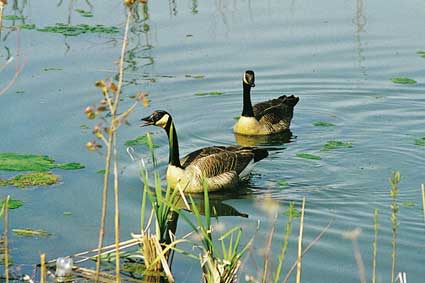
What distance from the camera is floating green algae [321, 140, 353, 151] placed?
1255 cm

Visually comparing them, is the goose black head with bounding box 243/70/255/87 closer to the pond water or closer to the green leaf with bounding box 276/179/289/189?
the pond water

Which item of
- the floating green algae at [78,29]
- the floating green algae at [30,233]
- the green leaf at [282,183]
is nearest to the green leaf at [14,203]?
the floating green algae at [30,233]

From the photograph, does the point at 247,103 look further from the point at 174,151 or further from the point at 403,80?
the point at 174,151

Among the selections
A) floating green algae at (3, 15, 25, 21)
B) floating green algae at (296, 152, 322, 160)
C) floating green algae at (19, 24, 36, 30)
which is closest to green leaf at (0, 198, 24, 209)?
floating green algae at (296, 152, 322, 160)

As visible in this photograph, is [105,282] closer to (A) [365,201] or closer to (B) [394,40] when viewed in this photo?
(A) [365,201]

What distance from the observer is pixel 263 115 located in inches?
547

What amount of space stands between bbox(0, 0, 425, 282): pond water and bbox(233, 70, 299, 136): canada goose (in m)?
0.24

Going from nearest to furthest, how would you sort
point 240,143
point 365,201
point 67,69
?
point 365,201
point 240,143
point 67,69

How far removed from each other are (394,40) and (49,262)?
895 centimetres

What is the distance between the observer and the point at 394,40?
52.5 ft

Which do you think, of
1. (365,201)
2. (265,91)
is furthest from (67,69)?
(365,201)

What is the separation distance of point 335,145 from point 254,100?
2.69 m

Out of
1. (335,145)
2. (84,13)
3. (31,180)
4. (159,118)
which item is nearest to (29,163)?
(31,180)

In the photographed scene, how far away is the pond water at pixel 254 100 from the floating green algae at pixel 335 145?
3.1 inches
